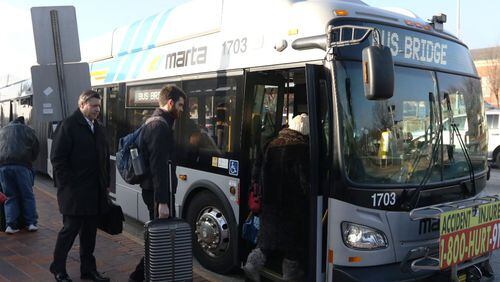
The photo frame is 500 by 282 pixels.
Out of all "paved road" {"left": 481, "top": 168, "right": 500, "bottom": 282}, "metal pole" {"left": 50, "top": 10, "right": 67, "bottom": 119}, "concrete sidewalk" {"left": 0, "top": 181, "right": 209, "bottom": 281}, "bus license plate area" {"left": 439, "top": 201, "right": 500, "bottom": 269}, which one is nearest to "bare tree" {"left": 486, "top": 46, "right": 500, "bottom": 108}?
"paved road" {"left": 481, "top": 168, "right": 500, "bottom": 282}

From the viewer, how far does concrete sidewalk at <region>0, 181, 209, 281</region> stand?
4.74 metres

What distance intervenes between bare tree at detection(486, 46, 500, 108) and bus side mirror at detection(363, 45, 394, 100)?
125 feet

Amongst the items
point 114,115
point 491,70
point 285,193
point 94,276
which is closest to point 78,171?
point 94,276

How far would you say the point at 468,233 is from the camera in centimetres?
367

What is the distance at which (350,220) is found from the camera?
11.9ft

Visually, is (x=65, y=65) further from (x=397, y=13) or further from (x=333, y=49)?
(x=397, y=13)

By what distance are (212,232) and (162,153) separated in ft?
4.82

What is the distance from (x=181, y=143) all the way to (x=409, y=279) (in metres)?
3.03

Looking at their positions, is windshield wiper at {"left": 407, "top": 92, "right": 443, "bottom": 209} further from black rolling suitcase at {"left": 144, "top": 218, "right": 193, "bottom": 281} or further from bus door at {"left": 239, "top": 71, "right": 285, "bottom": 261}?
black rolling suitcase at {"left": 144, "top": 218, "right": 193, "bottom": 281}

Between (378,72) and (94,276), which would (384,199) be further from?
(94,276)

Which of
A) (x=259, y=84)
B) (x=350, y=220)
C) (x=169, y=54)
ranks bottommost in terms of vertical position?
(x=350, y=220)

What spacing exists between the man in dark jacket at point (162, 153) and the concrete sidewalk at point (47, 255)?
1.17 metres

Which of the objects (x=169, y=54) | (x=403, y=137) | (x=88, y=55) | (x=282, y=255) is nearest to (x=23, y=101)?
(x=88, y=55)

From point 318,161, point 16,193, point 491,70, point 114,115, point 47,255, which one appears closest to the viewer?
point 318,161
